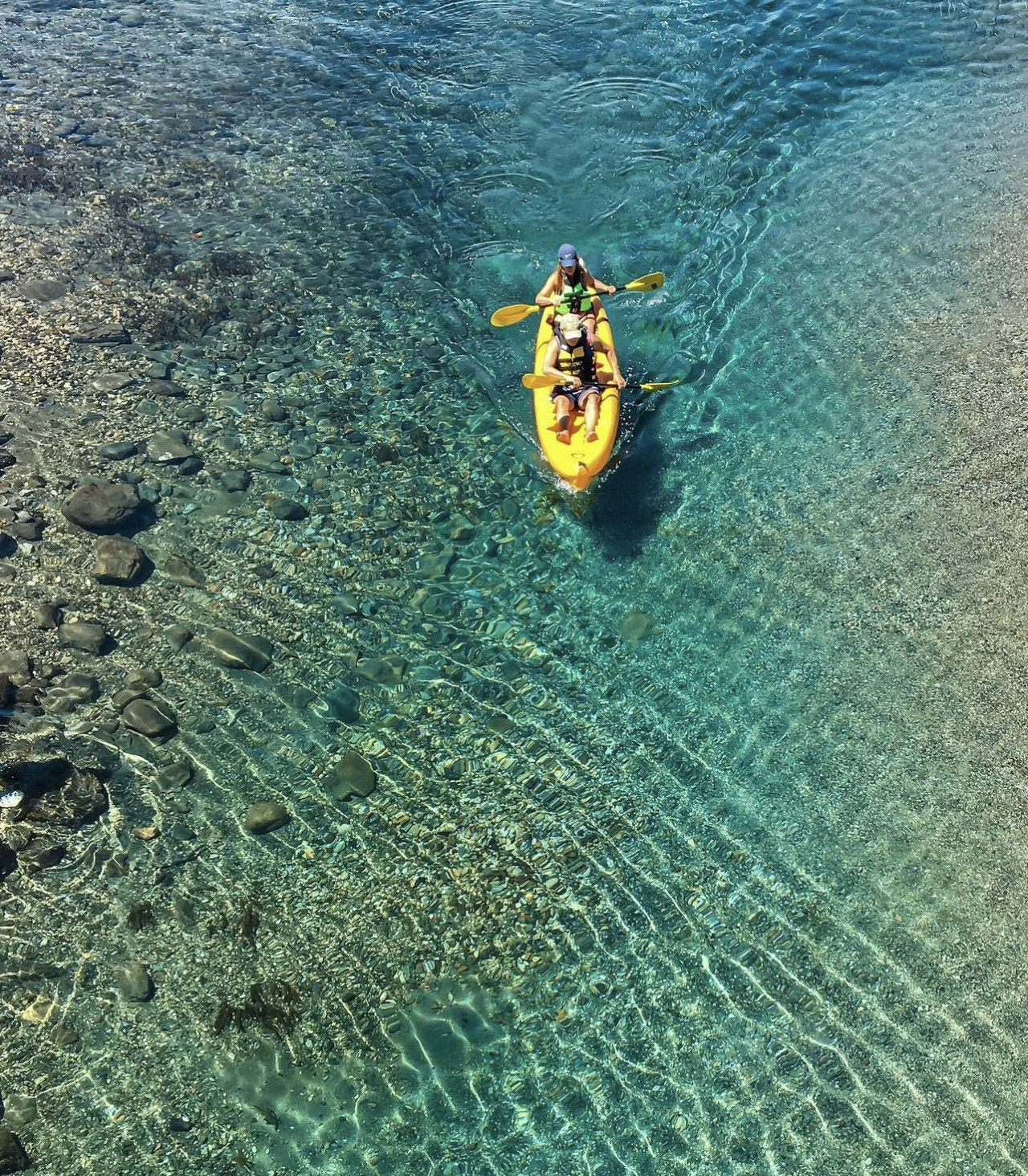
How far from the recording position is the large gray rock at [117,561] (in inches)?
311

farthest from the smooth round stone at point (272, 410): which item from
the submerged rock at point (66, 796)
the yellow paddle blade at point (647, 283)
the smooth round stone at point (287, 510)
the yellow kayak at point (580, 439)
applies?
the submerged rock at point (66, 796)

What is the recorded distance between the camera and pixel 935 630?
7.86 meters

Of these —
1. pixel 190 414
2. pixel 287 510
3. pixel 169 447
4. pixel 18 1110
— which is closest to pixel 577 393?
pixel 287 510

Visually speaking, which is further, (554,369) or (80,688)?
(554,369)

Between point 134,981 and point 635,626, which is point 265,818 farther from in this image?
point 635,626

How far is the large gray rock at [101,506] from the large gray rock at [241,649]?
1.45 metres

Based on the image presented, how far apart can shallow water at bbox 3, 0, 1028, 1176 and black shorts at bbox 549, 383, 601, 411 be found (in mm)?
660

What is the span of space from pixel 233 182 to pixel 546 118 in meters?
4.34

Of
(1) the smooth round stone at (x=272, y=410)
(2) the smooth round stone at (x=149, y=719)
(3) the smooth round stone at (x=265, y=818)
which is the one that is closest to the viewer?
(3) the smooth round stone at (x=265, y=818)

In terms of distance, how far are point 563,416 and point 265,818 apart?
4496 mm

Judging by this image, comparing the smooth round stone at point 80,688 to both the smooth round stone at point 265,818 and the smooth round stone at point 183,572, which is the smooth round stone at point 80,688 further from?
the smooth round stone at point 265,818

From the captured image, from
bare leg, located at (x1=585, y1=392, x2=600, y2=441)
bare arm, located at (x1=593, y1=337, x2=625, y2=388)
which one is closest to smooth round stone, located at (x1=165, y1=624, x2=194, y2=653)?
bare leg, located at (x1=585, y1=392, x2=600, y2=441)

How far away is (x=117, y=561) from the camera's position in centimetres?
795

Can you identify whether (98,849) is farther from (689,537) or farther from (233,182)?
(233,182)
